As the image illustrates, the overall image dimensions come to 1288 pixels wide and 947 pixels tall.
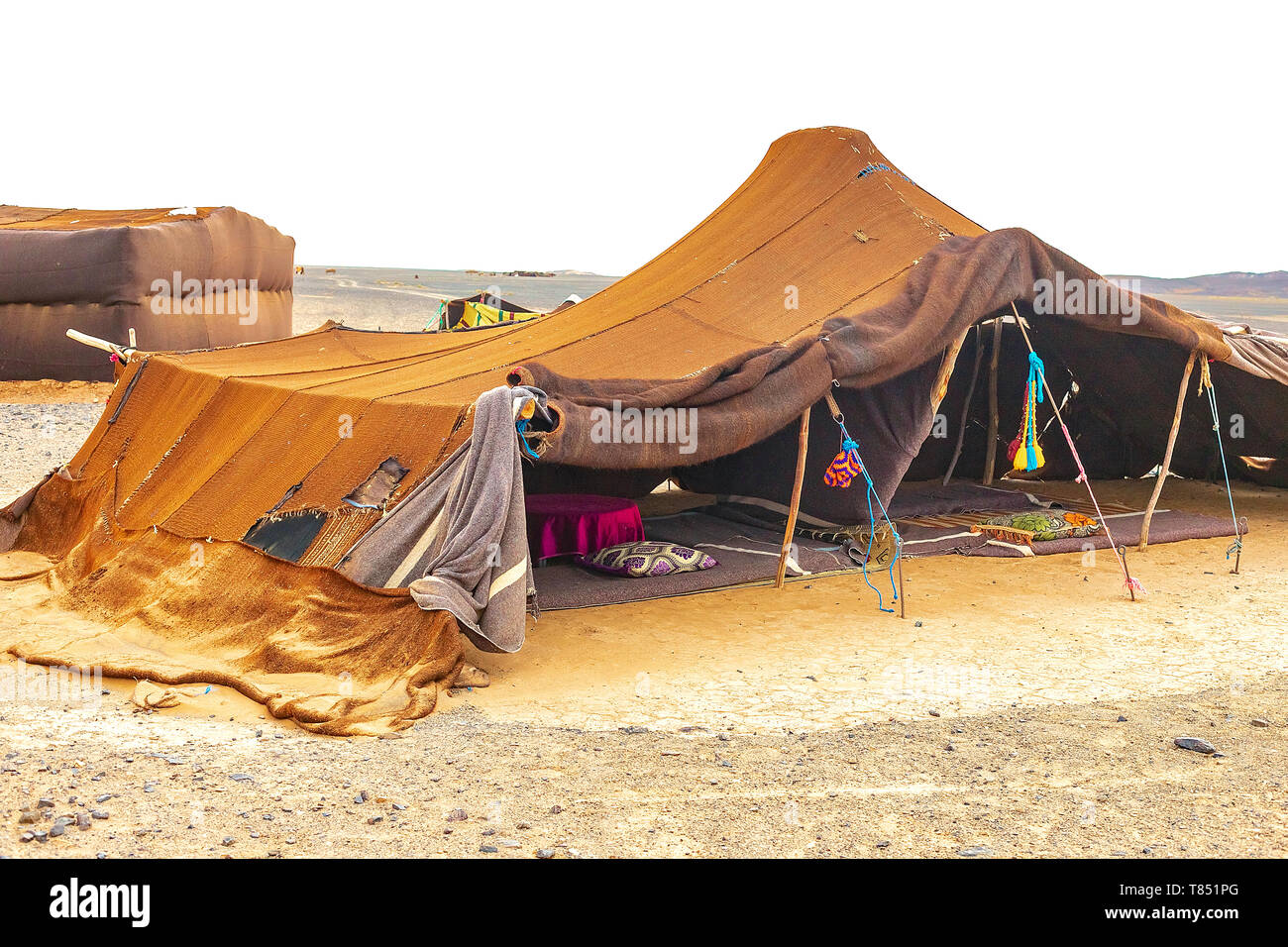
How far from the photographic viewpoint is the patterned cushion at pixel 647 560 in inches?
238

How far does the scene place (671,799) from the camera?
3.42m

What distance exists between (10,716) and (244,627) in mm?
1110

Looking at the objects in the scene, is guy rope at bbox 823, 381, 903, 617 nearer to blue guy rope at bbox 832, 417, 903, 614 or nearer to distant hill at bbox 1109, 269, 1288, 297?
blue guy rope at bbox 832, 417, 903, 614

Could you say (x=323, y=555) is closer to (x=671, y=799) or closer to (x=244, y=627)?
(x=244, y=627)

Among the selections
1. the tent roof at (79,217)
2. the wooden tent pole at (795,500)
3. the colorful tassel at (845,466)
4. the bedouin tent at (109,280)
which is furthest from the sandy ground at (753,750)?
the tent roof at (79,217)

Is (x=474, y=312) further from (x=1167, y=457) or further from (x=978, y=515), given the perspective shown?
(x=1167, y=457)

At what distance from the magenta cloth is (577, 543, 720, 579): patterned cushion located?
0.61 feet

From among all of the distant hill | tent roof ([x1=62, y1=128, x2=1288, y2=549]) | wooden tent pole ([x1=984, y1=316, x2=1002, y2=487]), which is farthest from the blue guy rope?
the distant hill

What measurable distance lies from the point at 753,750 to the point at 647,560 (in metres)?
2.32

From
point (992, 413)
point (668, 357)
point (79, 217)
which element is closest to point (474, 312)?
point (79, 217)

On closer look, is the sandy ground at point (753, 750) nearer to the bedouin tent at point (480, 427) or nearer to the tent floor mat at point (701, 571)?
the tent floor mat at point (701, 571)

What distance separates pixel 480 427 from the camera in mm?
4895

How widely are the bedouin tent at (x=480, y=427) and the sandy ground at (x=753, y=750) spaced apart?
40 cm

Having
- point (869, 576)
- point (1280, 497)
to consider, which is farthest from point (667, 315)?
point (1280, 497)
